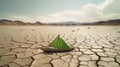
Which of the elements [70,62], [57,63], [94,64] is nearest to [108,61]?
[94,64]

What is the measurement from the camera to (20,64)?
180 cm

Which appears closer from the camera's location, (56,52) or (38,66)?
(38,66)

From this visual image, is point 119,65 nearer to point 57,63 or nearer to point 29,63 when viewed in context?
point 57,63

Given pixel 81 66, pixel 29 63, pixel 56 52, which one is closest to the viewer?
pixel 81 66

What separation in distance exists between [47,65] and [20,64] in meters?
0.49

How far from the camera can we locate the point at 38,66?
1.73 m

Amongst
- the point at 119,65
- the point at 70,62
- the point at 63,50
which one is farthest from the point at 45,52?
the point at 119,65

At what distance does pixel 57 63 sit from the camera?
184 centimetres

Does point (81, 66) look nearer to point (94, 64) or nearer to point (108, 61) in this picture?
point (94, 64)

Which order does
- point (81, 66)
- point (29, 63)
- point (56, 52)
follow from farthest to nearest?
point (56, 52)
point (29, 63)
point (81, 66)

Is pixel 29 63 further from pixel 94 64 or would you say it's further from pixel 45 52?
pixel 94 64

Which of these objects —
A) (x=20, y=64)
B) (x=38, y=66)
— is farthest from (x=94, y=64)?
(x=20, y=64)

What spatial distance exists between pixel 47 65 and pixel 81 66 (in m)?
0.60

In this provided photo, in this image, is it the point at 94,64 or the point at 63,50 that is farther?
the point at 63,50
